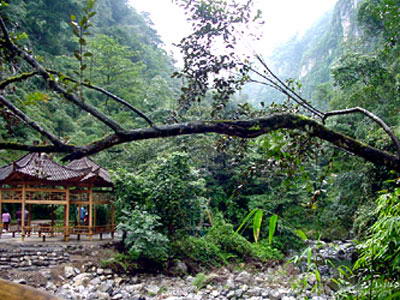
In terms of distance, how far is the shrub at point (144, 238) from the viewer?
8914mm

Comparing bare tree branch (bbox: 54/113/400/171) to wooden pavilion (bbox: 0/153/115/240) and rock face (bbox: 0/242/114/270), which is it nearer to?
rock face (bbox: 0/242/114/270)

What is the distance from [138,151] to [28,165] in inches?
204

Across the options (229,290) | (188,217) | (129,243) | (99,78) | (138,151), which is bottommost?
(229,290)

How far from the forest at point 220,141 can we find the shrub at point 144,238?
4 cm

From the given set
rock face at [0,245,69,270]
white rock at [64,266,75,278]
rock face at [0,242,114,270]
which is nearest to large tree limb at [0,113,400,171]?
white rock at [64,266,75,278]

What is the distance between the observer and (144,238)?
29.4 ft

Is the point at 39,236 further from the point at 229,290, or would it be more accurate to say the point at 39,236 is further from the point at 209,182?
the point at 209,182

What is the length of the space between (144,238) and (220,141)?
22.6 feet

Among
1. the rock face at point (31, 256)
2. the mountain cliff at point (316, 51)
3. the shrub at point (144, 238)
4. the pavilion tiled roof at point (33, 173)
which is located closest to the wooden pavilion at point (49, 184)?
the pavilion tiled roof at point (33, 173)

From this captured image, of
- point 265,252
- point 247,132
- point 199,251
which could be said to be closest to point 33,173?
point 199,251

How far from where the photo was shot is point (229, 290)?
814 cm

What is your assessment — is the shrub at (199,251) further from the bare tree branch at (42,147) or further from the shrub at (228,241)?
the bare tree branch at (42,147)

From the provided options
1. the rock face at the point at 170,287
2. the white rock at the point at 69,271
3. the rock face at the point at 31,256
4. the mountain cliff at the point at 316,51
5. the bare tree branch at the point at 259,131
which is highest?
the mountain cliff at the point at 316,51

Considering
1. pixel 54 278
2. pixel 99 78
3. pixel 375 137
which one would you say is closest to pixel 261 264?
pixel 375 137
